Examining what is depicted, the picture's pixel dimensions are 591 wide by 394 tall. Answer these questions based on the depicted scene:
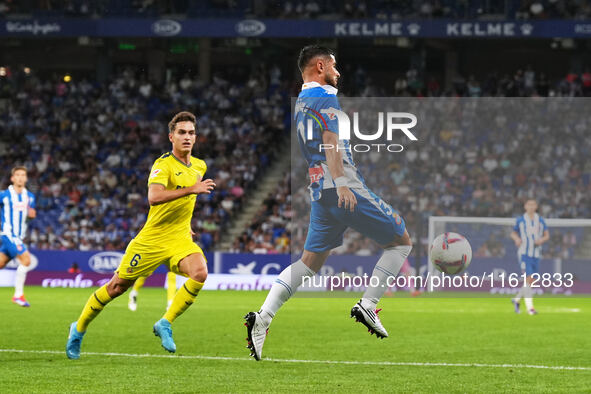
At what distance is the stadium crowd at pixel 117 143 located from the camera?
31.6 m

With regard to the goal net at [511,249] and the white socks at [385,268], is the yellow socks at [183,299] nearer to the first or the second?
the white socks at [385,268]

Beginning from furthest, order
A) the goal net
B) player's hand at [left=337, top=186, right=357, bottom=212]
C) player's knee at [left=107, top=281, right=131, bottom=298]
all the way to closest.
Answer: the goal net
player's knee at [left=107, top=281, right=131, bottom=298]
player's hand at [left=337, top=186, right=357, bottom=212]

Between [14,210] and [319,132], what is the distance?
13312mm

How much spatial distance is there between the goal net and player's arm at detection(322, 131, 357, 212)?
1295 centimetres

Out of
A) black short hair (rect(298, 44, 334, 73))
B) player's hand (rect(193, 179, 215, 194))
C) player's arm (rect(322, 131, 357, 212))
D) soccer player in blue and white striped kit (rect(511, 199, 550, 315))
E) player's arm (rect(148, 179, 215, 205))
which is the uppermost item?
black short hair (rect(298, 44, 334, 73))

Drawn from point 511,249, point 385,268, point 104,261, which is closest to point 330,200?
point 385,268

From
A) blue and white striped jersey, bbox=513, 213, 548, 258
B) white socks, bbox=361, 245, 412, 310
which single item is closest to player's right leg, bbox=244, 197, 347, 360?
white socks, bbox=361, 245, 412, 310

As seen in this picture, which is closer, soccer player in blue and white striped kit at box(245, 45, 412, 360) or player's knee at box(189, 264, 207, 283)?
soccer player in blue and white striped kit at box(245, 45, 412, 360)

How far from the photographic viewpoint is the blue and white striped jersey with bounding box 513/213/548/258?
1790 cm

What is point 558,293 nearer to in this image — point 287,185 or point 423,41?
point 287,185

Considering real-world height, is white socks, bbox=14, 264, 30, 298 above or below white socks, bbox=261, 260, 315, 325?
below

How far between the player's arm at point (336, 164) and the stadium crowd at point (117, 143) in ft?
76.4

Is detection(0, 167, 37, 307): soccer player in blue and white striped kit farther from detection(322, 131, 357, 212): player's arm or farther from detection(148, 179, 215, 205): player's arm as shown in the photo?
detection(322, 131, 357, 212): player's arm

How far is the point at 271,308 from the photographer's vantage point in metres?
7.73
